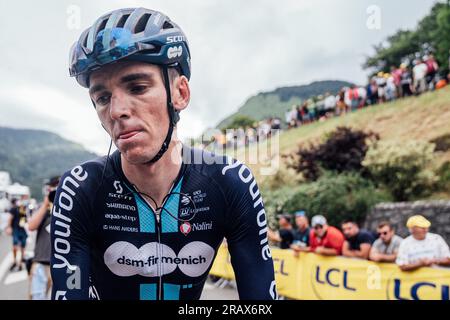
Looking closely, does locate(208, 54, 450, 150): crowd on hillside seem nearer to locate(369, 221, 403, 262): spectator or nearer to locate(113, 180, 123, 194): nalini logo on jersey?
locate(369, 221, 403, 262): spectator

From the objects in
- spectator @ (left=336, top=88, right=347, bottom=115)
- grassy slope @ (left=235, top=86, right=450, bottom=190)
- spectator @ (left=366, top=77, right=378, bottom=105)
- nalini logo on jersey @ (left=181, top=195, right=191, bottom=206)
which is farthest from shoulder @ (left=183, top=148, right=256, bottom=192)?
spectator @ (left=336, top=88, right=347, bottom=115)

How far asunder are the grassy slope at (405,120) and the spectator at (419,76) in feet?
1.84

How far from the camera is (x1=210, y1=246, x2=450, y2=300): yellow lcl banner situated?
19.7 ft

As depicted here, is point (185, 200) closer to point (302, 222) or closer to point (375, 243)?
point (375, 243)

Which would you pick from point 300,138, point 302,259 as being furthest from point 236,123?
point 302,259

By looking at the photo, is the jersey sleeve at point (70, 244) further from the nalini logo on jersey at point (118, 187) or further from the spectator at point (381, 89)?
the spectator at point (381, 89)

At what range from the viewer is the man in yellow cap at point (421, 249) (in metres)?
6.23

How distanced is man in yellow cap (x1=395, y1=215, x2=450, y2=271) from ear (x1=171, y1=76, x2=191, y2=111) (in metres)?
5.29

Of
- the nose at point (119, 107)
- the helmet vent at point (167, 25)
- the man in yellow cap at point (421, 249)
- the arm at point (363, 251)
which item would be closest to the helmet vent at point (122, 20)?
the helmet vent at point (167, 25)

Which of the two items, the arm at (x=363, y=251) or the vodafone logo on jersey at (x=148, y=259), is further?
the arm at (x=363, y=251)

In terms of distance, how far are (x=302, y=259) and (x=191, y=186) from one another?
6.58 meters

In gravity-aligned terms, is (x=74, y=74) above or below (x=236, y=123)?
below
